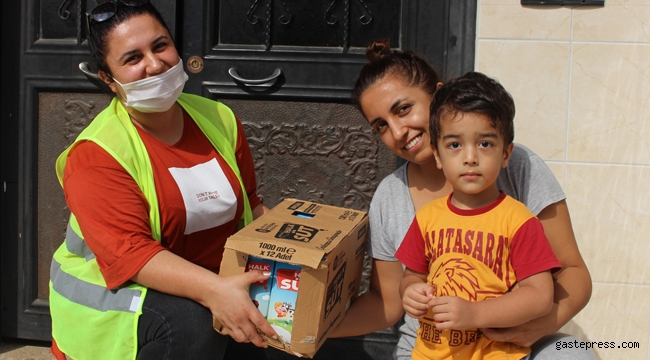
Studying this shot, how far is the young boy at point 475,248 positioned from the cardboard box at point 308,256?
193 mm

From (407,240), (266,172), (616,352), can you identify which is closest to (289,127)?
(266,172)

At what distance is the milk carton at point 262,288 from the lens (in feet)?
5.62

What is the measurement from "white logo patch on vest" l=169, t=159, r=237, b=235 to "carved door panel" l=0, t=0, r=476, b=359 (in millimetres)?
972

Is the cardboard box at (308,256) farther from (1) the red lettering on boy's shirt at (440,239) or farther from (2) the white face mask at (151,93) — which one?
(2) the white face mask at (151,93)

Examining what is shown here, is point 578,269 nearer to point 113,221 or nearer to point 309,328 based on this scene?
point 309,328

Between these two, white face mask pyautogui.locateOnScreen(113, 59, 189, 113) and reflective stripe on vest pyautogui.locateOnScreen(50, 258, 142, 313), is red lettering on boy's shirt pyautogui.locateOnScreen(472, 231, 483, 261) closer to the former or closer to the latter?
reflective stripe on vest pyautogui.locateOnScreen(50, 258, 142, 313)

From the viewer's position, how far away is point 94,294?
1.89m

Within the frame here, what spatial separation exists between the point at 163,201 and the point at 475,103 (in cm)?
95

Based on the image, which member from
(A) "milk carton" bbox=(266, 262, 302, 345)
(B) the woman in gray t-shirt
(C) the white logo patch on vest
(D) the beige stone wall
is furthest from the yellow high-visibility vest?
(D) the beige stone wall

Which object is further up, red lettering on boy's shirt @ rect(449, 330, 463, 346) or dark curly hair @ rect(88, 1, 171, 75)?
dark curly hair @ rect(88, 1, 171, 75)

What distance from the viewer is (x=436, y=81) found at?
6.49ft

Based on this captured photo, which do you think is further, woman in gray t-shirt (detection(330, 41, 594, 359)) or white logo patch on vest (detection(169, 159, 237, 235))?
white logo patch on vest (detection(169, 159, 237, 235))

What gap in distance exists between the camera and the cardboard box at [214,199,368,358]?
1.62 meters

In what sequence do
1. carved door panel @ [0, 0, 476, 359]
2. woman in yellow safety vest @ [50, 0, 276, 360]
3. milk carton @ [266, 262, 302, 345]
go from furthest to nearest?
carved door panel @ [0, 0, 476, 359] < woman in yellow safety vest @ [50, 0, 276, 360] < milk carton @ [266, 262, 302, 345]
